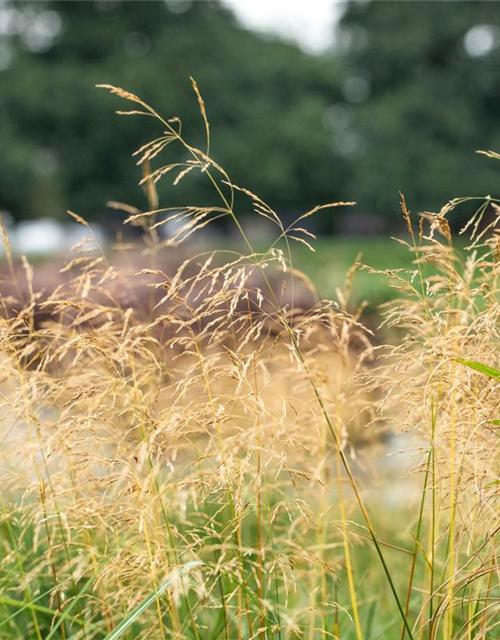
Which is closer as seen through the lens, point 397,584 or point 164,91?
point 397,584

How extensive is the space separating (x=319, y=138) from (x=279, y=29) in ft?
22.8

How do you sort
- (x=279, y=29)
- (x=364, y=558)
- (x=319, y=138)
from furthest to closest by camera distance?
1. (x=279, y=29)
2. (x=319, y=138)
3. (x=364, y=558)

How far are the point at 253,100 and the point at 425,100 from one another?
6.18 metres

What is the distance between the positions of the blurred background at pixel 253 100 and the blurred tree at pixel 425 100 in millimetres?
47

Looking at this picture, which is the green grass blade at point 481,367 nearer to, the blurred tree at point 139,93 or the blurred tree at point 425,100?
the blurred tree at point 425,100

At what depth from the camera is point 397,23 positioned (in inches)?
A: 1031

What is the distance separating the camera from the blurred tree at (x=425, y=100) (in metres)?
24.7

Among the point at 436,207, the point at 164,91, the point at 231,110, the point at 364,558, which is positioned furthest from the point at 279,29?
the point at 364,558

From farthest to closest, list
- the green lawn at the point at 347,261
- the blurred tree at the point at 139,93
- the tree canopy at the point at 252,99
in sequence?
1. the blurred tree at the point at 139,93
2. the tree canopy at the point at 252,99
3. the green lawn at the point at 347,261

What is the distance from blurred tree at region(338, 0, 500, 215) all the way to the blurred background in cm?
5

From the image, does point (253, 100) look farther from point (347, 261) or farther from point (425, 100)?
point (347, 261)

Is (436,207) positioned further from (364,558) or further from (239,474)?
(239,474)

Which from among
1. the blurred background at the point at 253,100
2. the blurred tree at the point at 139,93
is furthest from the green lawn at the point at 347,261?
the blurred tree at the point at 139,93

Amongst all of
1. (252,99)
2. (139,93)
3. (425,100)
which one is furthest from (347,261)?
(252,99)
